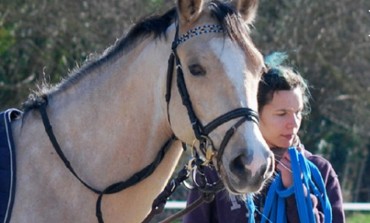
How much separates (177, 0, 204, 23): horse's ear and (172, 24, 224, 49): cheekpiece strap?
0.20 ft

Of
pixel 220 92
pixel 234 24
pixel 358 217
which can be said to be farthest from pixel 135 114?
pixel 358 217

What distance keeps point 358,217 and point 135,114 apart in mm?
10479

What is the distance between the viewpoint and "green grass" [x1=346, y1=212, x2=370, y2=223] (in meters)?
13.4

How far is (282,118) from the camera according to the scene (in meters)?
4.14

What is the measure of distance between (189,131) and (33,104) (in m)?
0.76

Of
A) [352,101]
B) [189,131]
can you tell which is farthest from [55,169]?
[352,101]

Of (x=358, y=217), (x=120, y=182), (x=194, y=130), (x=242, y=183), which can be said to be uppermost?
(x=194, y=130)

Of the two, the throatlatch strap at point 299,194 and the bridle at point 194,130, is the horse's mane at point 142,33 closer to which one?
the bridle at point 194,130

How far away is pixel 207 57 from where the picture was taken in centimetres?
388

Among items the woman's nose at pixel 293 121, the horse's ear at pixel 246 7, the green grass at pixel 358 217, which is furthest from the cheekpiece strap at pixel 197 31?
the green grass at pixel 358 217

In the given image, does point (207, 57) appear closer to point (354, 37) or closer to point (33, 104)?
point (33, 104)

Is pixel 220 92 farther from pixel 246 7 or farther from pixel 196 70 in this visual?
pixel 246 7

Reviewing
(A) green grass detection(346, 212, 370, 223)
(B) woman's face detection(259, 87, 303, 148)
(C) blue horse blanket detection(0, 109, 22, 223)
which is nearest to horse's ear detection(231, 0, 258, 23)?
(B) woman's face detection(259, 87, 303, 148)

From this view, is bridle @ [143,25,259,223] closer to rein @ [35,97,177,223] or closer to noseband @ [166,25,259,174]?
noseband @ [166,25,259,174]
